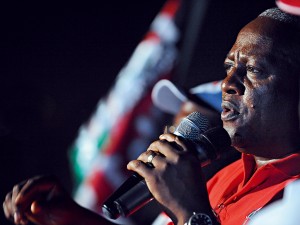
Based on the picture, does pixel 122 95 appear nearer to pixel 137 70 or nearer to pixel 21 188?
pixel 137 70

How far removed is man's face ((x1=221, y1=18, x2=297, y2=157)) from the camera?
2145 mm

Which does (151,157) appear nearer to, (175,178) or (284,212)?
(175,178)

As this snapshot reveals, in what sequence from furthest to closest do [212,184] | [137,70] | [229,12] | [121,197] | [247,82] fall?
[137,70], [229,12], [212,184], [247,82], [121,197]

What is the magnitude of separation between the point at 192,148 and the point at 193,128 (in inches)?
5.6

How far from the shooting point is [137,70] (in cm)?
434

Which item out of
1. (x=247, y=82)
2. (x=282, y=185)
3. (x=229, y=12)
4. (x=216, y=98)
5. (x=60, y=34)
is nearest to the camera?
(x=282, y=185)

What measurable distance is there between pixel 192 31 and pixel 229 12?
1.42 ft

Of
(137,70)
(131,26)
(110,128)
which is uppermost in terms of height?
(131,26)

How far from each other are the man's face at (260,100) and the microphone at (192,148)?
200 millimetres

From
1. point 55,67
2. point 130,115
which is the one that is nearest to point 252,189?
point 130,115

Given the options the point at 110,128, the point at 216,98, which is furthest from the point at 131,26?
the point at 216,98

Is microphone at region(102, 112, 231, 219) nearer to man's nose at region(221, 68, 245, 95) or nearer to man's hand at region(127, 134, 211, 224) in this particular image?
man's hand at region(127, 134, 211, 224)

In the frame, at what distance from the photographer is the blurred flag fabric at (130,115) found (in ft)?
14.1

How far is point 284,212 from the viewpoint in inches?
66.7
